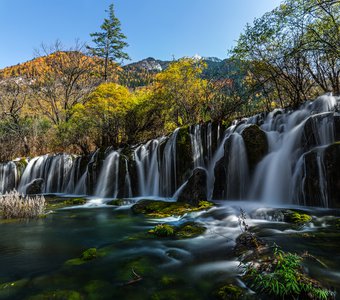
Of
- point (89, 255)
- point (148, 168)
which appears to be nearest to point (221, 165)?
point (148, 168)

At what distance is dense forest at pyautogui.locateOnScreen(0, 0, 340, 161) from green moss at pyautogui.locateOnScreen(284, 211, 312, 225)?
8504mm

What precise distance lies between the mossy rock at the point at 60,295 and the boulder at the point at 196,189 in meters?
8.27

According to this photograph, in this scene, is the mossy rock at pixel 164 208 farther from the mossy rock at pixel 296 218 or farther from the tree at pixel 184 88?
the tree at pixel 184 88

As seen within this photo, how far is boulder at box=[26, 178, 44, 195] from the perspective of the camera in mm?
20109

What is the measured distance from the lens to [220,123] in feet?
50.0

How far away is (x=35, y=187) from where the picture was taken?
66.6ft

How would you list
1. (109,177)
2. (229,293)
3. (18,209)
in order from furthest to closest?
(109,177)
(18,209)
(229,293)

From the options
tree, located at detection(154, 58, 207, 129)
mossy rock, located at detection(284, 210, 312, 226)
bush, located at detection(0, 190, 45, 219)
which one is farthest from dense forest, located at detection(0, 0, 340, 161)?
bush, located at detection(0, 190, 45, 219)

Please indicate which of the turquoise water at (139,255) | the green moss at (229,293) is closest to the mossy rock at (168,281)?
the turquoise water at (139,255)

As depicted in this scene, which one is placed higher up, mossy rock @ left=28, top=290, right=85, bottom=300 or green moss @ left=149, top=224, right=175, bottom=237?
green moss @ left=149, top=224, right=175, bottom=237

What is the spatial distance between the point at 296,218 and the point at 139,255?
194 inches

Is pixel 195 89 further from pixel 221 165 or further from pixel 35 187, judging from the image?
pixel 35 187

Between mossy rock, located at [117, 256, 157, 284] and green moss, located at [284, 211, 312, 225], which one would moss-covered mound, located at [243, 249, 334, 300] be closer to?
mossy rock, located at [117, 256, 157, 284]

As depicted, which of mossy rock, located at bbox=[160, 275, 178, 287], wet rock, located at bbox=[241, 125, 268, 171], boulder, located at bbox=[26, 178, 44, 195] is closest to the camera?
mossy rock, located at bbox=[160, 275, 178, 287]
